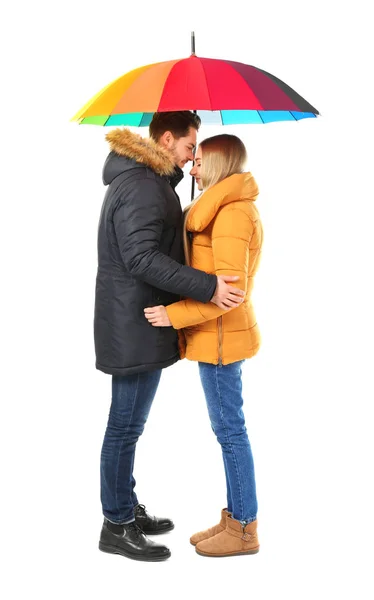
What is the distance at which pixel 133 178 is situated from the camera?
12.6 feet

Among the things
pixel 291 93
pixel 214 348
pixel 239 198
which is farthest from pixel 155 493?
pixel 291 93

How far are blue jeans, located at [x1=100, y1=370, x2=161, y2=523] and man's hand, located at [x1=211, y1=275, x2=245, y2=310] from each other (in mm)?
532

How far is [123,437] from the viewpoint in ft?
13.6

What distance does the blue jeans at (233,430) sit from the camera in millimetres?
4051

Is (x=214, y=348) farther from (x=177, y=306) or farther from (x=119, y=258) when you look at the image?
(x=119, y=258)

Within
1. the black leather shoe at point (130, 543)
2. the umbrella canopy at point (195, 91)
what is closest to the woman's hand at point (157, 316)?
the umbrella canopy at point (195, 91)

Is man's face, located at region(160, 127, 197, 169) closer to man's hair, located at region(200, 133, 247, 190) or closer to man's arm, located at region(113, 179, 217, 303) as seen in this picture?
man's hair, located at region(200, 133, 247, 190)

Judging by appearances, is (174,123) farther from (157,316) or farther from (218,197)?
(157,316)

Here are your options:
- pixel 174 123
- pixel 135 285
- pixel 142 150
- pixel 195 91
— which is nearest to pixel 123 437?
pixel 135 285

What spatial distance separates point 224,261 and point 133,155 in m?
0.59

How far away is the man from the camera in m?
3.79

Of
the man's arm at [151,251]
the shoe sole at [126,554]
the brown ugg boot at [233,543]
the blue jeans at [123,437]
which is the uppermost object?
the man's arm at [151,251]

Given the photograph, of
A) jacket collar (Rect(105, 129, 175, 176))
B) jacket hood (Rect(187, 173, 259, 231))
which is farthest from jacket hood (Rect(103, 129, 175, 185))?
jacket hood (Rect(187, 173, 259, 231))

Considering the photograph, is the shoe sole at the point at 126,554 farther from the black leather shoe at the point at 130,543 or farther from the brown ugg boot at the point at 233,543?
the brown ugg boot at the point at 233,543
